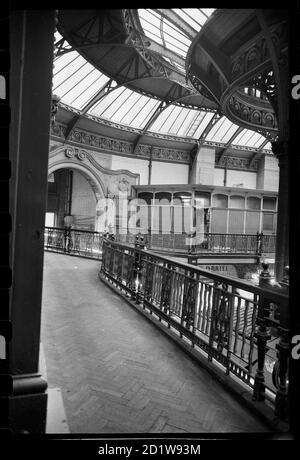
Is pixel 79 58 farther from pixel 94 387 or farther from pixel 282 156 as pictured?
pixel 94 387

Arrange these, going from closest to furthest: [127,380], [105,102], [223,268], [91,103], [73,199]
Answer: [127,380] < [91,103] < [223,268] < [105,102] < [73,199]

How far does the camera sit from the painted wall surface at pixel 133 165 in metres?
19.0

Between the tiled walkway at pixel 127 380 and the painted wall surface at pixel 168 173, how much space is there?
53.6 feet

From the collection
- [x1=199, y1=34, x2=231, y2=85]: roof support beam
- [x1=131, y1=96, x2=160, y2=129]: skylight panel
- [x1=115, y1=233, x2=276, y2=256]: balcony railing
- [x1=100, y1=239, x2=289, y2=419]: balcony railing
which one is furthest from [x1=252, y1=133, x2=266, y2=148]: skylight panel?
[x1=100, y1=239, x2=289, y2=419]: balcony railing

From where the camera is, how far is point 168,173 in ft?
69.7

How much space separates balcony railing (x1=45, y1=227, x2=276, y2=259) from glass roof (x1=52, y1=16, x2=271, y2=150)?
6988 millimetres

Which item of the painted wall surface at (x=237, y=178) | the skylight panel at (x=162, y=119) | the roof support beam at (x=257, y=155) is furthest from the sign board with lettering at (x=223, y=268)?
the roof support beam at (x=257, y=155)

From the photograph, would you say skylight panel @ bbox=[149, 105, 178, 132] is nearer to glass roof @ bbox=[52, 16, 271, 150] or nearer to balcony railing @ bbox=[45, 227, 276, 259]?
glass roof @ bbox=[52, 16, 271, 150]

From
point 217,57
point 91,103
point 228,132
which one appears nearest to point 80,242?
point 91,103

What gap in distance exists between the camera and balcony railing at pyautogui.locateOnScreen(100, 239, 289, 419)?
260 cm

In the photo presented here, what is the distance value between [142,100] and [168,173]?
529 centimetres

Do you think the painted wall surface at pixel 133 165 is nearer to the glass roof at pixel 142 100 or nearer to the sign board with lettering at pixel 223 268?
the glass roof at pixel 142 100

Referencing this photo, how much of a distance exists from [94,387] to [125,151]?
18006 millimetres

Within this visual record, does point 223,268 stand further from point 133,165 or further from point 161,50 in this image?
point 161,50
